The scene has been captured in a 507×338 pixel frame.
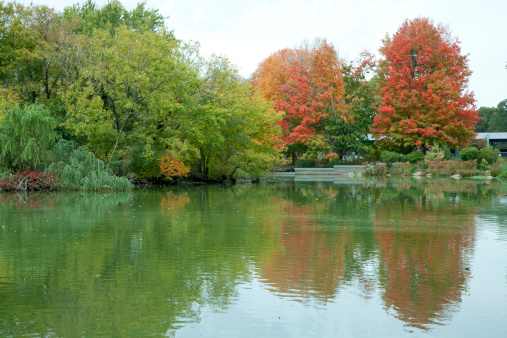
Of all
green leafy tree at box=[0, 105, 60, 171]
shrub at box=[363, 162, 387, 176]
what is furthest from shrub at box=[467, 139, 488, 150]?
green leafy tree at box=[0, 105, 60, 171]

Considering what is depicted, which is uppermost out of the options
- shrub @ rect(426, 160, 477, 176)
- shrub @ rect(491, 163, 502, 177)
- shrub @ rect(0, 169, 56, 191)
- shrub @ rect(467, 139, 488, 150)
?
shrub @ rect(467, 139, 488, 150)

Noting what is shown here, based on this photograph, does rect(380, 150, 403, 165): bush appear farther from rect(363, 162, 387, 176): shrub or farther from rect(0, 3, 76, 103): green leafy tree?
rect(0, 3, 76, 103): green leafy tree

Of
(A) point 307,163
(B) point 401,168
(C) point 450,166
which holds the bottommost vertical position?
(B) point 401,168

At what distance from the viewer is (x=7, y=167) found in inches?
990

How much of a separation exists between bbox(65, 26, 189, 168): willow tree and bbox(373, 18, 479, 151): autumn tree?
71.5 ft

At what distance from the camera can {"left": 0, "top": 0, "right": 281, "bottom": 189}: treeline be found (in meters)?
25.4

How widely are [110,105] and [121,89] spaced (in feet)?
3.89

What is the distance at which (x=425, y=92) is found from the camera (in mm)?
44906

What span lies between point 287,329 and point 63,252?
544 cm

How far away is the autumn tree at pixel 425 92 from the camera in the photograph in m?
44.3

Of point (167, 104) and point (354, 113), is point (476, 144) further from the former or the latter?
point (167, 104)

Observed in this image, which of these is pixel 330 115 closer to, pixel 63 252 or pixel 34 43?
pixel 34 43

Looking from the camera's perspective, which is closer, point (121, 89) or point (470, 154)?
point (121, 89)

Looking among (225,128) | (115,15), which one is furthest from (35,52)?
(115,15)
